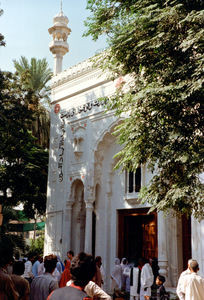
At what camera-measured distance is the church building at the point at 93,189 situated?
13.6m

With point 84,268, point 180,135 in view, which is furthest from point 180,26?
point 84,268

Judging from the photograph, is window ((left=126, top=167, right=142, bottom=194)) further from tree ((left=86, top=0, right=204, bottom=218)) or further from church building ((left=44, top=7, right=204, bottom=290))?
tree ((left=86, top=0, right=204, bottom=218))

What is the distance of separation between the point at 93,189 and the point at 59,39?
8039 millimetres

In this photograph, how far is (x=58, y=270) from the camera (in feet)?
29.0

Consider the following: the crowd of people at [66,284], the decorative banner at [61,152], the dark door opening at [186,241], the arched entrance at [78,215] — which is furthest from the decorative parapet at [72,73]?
the crowd of people at [66,284]

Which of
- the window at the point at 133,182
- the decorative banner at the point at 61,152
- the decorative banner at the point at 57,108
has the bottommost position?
the window at the point at 133,182

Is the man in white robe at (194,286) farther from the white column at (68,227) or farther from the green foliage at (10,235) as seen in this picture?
A: the green foliage at (10,235)

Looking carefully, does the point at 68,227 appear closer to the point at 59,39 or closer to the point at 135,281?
the point at 135,281

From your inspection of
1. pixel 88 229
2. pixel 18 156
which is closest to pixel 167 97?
pixel 88 229

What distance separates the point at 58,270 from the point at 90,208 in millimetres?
5299

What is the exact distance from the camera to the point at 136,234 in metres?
14.2

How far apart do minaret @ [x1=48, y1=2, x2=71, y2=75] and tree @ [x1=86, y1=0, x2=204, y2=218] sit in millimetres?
9868

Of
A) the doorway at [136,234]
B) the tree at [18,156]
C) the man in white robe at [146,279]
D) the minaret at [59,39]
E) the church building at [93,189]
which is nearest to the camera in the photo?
the man in white robe at [146,279]

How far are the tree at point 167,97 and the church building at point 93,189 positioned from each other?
5096 mm
